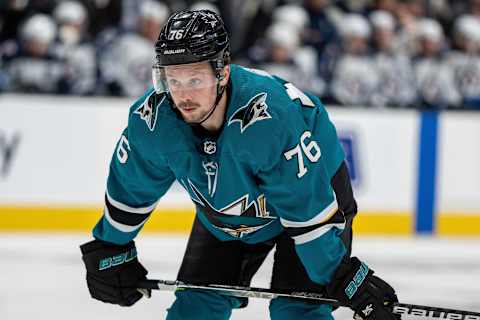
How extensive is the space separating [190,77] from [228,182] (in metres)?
0.29

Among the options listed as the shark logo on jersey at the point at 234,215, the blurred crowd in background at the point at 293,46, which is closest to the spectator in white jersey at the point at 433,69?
the blurred crowd in background at the point at 293,46

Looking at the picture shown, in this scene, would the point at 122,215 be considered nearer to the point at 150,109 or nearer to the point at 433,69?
the point at 150,109

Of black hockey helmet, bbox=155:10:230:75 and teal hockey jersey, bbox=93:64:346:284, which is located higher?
black hockey helmet, bbox=155:10:230:75

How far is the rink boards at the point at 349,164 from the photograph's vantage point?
5.52m

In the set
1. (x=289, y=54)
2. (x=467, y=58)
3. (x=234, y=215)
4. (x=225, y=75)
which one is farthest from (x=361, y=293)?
(x=467, y=58)

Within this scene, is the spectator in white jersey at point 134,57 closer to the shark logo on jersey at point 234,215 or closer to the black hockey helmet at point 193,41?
the shark logo on jersey at point 234,215

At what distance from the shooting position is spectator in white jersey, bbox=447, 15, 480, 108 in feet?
20.7

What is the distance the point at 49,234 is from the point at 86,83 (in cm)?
97

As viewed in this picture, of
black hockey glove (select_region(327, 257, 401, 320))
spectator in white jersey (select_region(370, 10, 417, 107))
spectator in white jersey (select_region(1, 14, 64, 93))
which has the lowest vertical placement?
spectator in white jersey (select_region(370, 10, 417, 107))

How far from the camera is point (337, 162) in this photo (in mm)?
2498

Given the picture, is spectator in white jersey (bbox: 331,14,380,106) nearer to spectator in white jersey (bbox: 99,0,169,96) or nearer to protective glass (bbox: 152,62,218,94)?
spectator in white jersey (bbox: 99,0,169,96)

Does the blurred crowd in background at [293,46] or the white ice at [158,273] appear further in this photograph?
the blurred crowd in background at [293,46]

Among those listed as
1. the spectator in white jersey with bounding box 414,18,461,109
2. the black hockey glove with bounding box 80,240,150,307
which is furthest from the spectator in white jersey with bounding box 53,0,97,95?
the black hockey glove with bounding box 80,240,150,307

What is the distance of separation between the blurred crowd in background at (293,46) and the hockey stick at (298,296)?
3368mm
